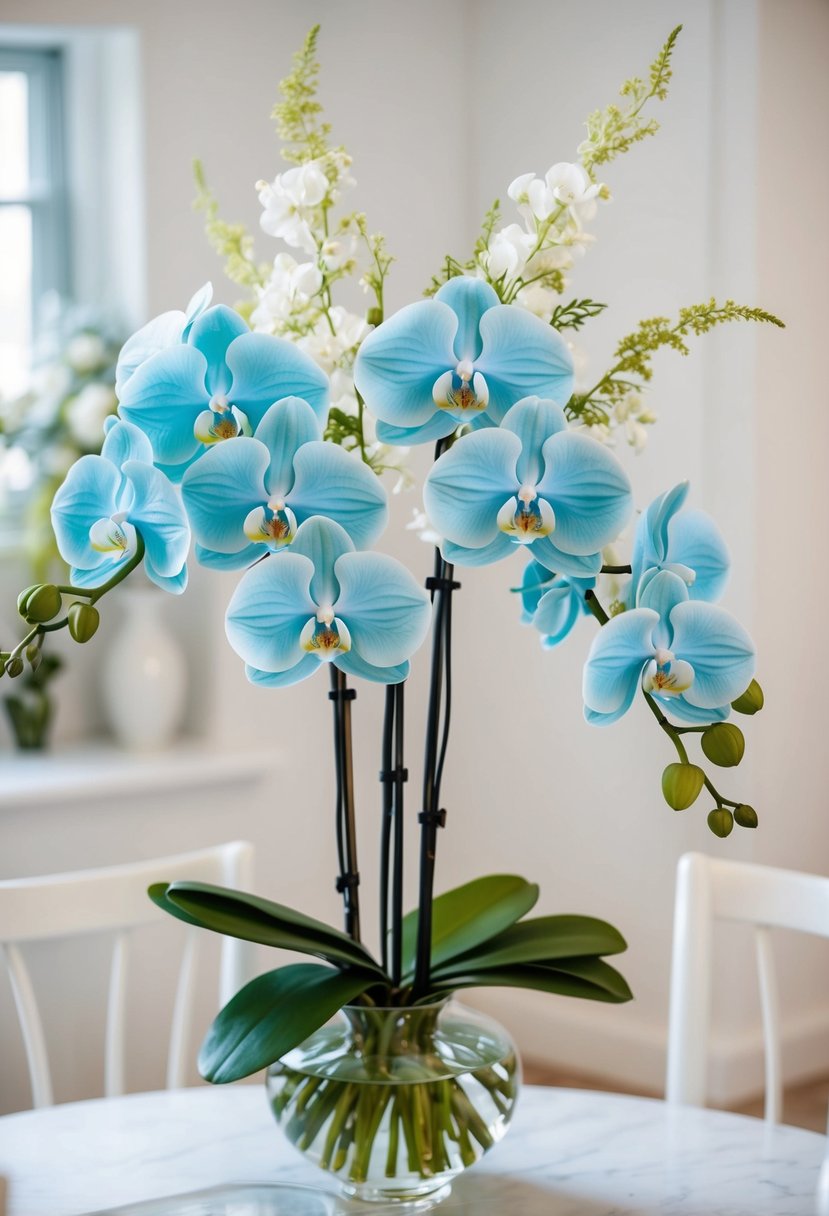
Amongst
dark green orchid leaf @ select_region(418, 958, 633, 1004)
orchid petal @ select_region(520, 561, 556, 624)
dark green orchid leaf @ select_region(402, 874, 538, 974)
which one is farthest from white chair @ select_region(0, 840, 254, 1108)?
orchid petal @ select_region(520, 561, 556, 624)

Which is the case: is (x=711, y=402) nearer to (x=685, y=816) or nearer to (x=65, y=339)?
(x=685, y=816)

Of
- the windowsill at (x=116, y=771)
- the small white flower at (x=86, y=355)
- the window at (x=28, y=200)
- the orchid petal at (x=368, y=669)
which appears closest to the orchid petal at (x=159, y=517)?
the orchid petal at (x=368, y=669)

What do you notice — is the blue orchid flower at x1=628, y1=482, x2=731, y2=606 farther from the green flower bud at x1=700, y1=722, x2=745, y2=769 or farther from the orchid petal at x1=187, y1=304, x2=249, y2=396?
the orchid petal at x1=187, y1=304, x2=249, y2=396

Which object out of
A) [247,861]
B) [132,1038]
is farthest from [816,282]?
[132,1038]

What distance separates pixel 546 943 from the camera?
3.53 ft

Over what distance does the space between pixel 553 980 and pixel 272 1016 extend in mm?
221

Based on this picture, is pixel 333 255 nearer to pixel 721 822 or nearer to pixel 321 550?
pixel 321 550

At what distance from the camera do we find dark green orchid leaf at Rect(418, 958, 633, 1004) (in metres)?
1.04

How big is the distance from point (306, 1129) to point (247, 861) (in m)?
0.62

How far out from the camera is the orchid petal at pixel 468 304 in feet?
2.83

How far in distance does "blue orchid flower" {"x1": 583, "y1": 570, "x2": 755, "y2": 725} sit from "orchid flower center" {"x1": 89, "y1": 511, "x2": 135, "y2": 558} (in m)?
0.29

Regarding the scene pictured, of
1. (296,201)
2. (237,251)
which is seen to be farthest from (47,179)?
(296,201)

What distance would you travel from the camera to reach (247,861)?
1604mm

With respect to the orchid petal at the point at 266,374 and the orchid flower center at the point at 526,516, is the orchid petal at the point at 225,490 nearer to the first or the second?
the orchid petal at the point at 266,374
